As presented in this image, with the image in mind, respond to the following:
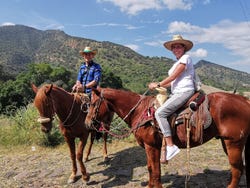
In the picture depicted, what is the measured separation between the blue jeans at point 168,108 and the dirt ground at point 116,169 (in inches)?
66.6

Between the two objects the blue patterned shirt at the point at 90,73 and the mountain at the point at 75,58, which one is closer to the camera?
the blue patterned shirt at the point at 90,73

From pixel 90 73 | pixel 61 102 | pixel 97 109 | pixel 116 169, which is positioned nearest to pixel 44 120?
pixel 61 102

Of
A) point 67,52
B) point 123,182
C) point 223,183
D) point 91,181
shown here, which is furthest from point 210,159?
point 67,52

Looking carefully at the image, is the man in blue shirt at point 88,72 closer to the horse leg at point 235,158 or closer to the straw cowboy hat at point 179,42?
the straw cowboy hat at point 179,42

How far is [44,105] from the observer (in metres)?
5.57

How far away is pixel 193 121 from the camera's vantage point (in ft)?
15.2

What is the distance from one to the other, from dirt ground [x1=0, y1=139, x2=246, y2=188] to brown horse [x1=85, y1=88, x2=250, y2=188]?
1.02 meters

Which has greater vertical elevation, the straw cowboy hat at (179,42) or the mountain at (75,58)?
the mountain at (75,58)

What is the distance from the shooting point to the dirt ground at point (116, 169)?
19.9 ft

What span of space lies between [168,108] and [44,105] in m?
2.40

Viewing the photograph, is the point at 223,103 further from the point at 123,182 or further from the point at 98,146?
the point at 98,146

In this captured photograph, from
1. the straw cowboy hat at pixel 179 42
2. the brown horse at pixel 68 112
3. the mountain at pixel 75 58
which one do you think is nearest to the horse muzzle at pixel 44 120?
the brown horse at pixel 68 112

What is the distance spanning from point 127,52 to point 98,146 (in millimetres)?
147533

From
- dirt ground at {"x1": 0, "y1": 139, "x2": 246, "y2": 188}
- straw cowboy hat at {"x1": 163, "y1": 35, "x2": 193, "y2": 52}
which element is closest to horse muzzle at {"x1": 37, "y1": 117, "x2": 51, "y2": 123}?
dirt ground at {"x1": 0, "y1": 139, "x2": 246, "y2": 188}
